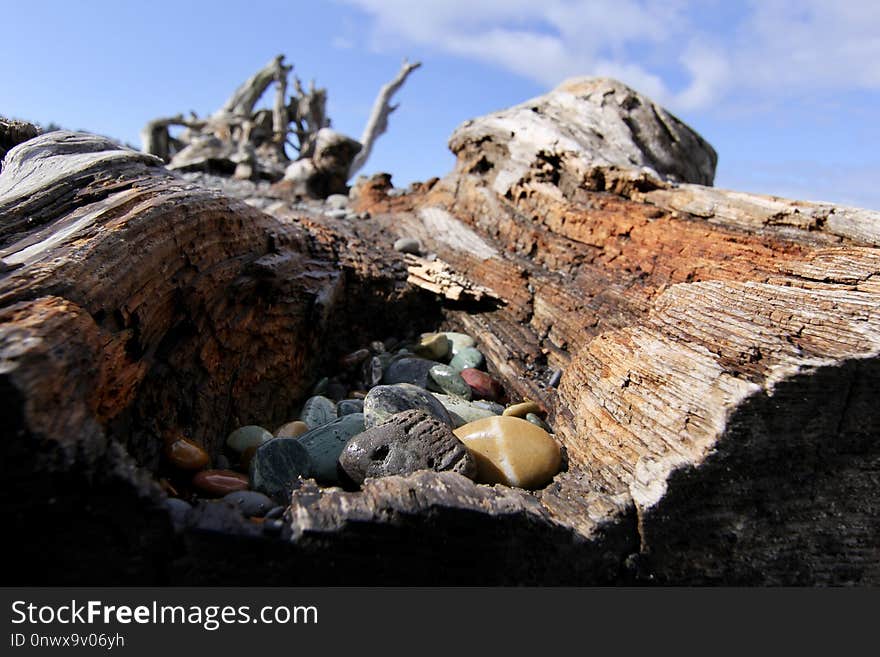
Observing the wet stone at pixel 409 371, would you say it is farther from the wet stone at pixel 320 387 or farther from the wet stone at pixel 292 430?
the wet stone at pixel 292 430

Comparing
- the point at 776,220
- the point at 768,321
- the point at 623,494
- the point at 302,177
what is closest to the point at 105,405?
the point at 623,494

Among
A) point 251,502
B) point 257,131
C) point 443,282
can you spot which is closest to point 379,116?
point 257,131

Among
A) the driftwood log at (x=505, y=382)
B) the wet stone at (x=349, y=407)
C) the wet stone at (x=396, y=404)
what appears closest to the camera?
the driftwood log at (x=505, y=382)

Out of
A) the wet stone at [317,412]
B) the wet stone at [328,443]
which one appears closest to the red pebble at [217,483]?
the wet stone at [328,443]

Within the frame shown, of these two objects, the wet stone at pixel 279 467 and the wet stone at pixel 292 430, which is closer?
the wet stone at pixel 279 467

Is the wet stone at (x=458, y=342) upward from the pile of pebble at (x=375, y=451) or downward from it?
upward

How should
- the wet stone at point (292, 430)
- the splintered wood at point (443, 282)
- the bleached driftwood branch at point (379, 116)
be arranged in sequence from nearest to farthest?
the wet stone at point (292, 430) < the splintered wood at point (443, 282) < the bleached driftwood branch at point (379, 116)
